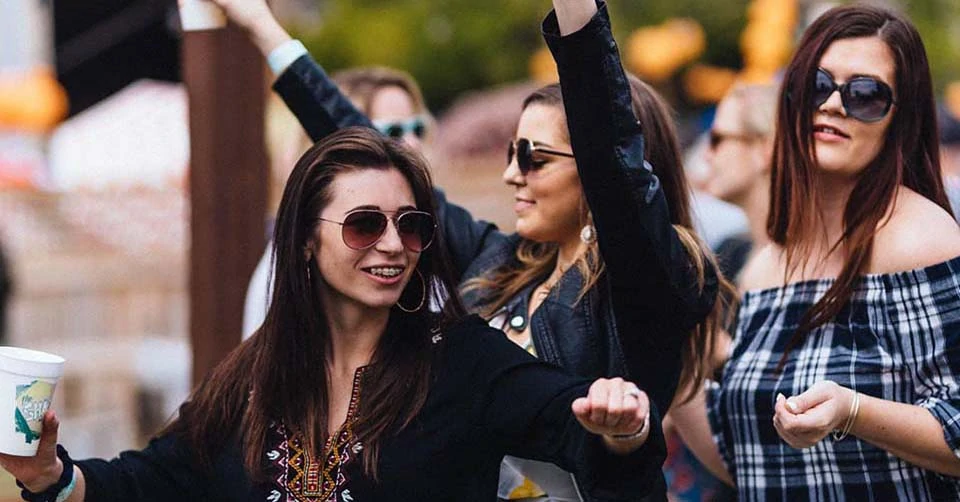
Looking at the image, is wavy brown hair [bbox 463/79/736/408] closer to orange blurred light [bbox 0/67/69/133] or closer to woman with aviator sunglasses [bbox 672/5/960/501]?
woman with aviator sunglasses [bbox 672/5/960/501]

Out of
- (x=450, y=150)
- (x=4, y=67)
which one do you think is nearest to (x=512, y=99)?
(x=450, y=150)

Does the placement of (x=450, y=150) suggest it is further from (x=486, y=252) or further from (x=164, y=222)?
(x=486, y=252)

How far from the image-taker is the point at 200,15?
3619 mm

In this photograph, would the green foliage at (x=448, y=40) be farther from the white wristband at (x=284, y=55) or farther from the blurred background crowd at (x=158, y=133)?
the white wristband at (x=284, y=55)

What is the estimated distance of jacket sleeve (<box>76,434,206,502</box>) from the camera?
9.57 ft

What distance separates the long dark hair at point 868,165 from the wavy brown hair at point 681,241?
0.19 m

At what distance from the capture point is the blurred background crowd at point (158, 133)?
26.6ft

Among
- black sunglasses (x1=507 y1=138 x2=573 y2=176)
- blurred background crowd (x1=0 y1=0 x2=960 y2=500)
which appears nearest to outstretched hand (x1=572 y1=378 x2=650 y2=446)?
black sunglasses (x1=507 y1=138 x2=573 y2=176)

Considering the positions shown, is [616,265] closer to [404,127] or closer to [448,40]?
[404,127]

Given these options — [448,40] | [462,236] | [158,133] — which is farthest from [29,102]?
[462,236]

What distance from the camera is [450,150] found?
15070mm

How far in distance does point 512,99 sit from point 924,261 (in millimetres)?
11924

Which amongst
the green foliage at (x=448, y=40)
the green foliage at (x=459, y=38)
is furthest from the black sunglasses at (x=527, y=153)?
the green foliage at (x=448, y=40)

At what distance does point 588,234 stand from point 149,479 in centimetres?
99
